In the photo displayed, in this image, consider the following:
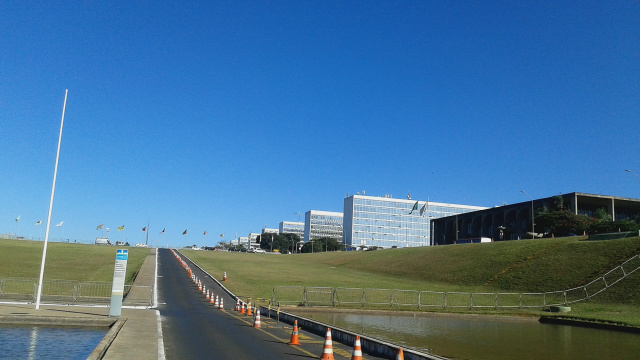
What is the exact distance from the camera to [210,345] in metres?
16.3

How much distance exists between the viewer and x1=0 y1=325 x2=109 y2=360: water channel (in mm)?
14086

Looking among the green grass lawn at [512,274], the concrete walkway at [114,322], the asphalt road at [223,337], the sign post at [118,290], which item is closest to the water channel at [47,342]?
the concrete walkway at [114,322]

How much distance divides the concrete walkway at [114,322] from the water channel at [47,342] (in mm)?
702

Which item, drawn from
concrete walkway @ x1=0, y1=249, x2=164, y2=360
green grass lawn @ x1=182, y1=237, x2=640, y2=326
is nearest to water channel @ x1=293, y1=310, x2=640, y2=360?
green grass lawn @ x1=182, y1=237, x2=640, y2=326

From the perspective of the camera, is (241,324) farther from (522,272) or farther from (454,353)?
(522,272)

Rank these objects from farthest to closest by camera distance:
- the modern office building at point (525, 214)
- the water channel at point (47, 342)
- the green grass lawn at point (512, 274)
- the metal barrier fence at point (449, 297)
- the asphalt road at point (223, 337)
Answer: the modern office building at point (525, 214)
the green grass lawn at point (512, 274)
the metal barrier fence at point (449, 297)
the asphalt road at point (223, 337)
the water channel at point (47, 342)

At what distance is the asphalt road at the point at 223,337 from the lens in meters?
14.9

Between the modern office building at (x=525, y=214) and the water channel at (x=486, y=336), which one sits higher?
the modern office building at (x=525, y=214)

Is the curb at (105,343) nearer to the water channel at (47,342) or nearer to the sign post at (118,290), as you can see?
the water channel at (47,342)

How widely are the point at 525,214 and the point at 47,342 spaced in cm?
11316

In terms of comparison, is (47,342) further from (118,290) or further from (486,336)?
(486,336)

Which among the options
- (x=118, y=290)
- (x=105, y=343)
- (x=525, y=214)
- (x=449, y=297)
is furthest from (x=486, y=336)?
(x=525, y=214)

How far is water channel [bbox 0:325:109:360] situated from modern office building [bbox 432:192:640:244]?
8341cm

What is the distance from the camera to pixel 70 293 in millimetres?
35781
